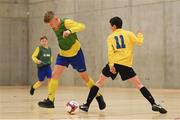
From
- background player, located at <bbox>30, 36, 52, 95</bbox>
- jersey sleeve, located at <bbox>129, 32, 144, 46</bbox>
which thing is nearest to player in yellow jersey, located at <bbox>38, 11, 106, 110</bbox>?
jersey sleeve, located at <bbox>129, 32, 144, 46</bbox>

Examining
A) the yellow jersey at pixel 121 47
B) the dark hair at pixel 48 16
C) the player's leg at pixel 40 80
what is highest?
the dark hair at pixel 48 16

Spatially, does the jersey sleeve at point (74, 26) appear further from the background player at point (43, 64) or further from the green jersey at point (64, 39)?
the background player at point (43, 64)

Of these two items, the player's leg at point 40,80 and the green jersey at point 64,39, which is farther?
the player's leg at point 40,80

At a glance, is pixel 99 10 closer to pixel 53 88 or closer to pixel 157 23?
pixel 157 23

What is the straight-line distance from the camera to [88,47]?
22.7 metres

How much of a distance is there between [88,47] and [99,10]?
192 cm

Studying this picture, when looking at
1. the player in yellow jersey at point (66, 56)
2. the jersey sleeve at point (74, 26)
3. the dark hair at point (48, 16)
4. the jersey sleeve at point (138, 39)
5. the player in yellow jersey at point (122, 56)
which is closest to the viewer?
the player in yellow jersey at point (122, 56)

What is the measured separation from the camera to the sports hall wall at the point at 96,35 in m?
18.6

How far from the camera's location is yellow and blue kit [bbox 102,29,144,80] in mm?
8367

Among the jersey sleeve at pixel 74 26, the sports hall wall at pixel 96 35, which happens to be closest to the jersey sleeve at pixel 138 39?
the jersey sleeve at pixel 74 26

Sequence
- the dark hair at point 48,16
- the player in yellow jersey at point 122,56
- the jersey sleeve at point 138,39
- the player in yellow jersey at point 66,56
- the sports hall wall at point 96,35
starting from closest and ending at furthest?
1. the player in yellow jersey at point 122,56
2. the jersey sleeve at point 138,39
3. the dark hair at point 48,16
4. the player in yellow jersey at point 66,56
5. the sports hall wall at point 96,35

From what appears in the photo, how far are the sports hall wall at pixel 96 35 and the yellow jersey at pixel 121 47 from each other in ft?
32.3

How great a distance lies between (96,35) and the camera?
2222 cm

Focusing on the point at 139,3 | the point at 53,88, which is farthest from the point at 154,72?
the point at 53,88
